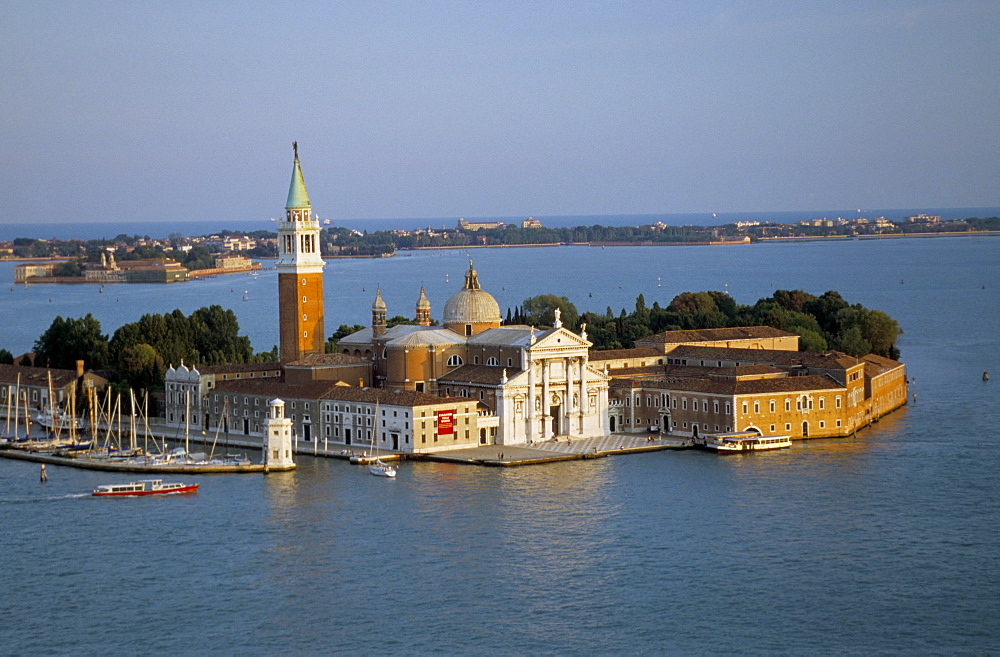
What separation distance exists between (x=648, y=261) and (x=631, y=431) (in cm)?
11412

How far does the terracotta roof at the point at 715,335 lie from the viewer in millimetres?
43000

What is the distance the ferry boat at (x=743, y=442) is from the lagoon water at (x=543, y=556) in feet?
1.45

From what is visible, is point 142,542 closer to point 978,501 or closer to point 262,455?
point 262,455

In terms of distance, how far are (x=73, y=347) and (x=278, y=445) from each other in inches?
583

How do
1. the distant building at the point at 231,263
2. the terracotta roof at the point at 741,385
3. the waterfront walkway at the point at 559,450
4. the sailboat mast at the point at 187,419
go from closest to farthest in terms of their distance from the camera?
the waterfront walkway at the point at 559,450, the sailboat mast at the point at 187,419, the terracotta roof at the point at 741,385, the distant building at the point at 231,263

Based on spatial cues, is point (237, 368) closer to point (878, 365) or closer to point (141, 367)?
point (141, 367)

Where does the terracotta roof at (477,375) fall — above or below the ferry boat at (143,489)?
above

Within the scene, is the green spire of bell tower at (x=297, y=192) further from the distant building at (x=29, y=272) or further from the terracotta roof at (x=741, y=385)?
the distant building at (x=29, y=272)

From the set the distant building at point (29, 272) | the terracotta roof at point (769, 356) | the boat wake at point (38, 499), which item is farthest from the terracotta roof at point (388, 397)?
the distant building at point (29, 272)

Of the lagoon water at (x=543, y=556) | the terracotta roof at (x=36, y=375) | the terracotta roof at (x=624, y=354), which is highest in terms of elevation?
the terracotta roof at (x=624, y=354)

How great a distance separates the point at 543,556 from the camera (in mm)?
24922

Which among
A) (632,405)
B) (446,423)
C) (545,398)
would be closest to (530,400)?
(545,398)

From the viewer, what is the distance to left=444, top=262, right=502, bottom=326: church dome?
39.2m

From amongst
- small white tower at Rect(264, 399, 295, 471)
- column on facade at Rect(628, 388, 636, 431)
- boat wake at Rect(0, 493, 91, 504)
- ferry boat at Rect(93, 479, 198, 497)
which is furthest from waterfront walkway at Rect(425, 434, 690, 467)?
boat wake at Rect(0, 493, 91, 504)
